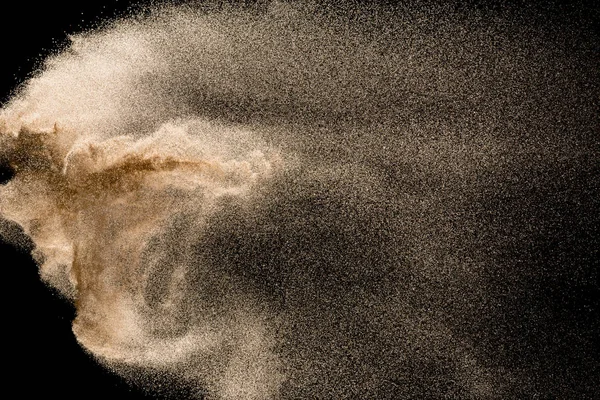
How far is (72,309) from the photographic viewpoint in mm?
1500

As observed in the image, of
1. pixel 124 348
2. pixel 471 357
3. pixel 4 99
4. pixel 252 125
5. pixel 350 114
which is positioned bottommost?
pixel 124 348

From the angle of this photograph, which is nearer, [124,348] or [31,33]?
[124,348]

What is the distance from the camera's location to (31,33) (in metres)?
1.65

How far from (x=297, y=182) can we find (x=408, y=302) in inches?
20.6

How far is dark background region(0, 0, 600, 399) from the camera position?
1.49 metres

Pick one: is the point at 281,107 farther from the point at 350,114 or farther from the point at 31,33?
the point at 31,33

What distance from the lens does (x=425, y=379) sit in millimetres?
1455

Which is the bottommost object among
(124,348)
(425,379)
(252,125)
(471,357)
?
(124,348)

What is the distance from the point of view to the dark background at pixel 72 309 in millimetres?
1489

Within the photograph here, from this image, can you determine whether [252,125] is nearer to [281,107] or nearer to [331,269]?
[281,107]

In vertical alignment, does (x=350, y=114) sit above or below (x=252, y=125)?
above

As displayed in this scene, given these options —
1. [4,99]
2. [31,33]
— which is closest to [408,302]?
[4,99]

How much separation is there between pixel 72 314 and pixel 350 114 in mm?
1116

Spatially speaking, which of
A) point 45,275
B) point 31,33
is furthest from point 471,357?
point 31,33
